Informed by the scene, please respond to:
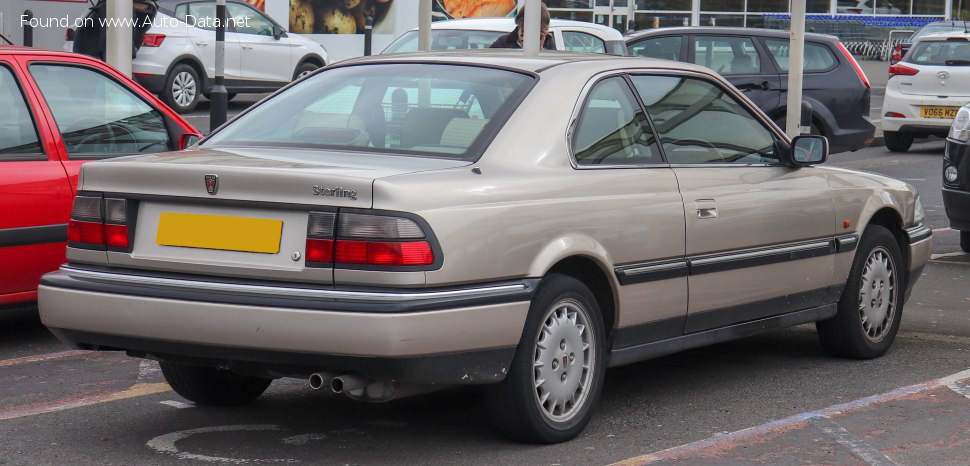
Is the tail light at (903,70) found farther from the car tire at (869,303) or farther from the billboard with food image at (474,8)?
the car tire at (869,303)

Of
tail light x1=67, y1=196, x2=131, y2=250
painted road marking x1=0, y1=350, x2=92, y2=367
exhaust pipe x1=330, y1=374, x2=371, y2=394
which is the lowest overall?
painted road marking x1=0, y1=350, x2=92, y2=367

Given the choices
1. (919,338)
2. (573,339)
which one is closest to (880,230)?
(919,338)

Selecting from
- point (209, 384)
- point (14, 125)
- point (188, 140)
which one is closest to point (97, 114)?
point (14, 125)

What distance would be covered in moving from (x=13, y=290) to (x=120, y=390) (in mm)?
1075

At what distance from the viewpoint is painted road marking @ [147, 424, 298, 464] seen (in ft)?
16.4

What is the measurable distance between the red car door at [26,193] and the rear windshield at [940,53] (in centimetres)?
1548

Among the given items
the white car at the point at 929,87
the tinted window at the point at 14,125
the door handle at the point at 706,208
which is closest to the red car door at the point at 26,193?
the tinted window at the point at 14,125

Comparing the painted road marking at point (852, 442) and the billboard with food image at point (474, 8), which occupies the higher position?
the billboard with food image at point (474, 8)

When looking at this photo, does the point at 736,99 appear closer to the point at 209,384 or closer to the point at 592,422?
the point at 592,422

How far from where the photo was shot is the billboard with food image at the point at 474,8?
28.7 m

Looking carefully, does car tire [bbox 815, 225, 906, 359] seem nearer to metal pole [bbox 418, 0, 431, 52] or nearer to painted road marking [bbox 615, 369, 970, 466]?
painted road marking [bbox 615, 369, 970, 466]

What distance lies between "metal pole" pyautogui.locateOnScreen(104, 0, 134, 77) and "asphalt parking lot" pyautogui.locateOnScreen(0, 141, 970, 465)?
5.59 metres

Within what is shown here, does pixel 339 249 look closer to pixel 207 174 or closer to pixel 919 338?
pixel 207 174

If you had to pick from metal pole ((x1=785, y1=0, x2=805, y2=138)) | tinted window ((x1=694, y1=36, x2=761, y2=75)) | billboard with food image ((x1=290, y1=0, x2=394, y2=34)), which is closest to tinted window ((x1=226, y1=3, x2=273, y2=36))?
billboard with food image ((x1=290, y1=0, x2=394, y2=34))
